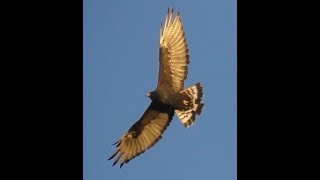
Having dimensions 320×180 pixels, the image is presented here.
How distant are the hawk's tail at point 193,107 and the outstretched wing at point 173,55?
167 mm

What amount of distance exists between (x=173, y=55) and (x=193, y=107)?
653 mm

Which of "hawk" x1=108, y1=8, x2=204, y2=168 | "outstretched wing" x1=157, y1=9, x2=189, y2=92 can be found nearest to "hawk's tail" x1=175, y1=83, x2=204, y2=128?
"hawk" x1=108, y1=8, x2=204, y2=168

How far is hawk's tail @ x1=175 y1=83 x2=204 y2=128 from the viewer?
7613 mm

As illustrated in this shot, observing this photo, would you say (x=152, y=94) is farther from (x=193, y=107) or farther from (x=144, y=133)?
(x=144, y=133)

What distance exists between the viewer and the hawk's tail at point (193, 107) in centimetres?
761

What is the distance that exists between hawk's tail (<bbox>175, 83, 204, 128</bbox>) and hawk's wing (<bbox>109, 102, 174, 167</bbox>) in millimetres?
185

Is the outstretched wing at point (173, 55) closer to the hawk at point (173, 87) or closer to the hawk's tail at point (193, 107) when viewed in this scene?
the hawk at point (173, 87)

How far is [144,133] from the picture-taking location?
816 cm

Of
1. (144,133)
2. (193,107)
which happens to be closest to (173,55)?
(193,107)

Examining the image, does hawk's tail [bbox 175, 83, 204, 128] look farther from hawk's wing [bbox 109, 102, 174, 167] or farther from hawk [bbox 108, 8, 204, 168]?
hawk's wing [bbox 109, 102, 174, 167]
